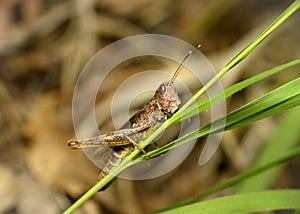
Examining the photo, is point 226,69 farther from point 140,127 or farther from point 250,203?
point 140,127

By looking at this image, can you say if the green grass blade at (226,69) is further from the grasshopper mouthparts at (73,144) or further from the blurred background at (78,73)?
the blurred background at (78,73)

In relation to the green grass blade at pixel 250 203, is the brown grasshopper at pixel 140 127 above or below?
above

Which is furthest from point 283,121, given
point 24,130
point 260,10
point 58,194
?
point 260,10

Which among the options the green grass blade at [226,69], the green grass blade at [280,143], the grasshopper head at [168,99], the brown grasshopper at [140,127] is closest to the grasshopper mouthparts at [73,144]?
the brown grasshopper at [140,127]

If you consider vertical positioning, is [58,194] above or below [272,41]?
below

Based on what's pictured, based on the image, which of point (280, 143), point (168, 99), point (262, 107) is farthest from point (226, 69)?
point (280, 143)

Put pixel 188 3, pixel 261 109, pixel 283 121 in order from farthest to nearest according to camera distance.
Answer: pixel 188 3 → pixel 283 121 → pixel 261 109

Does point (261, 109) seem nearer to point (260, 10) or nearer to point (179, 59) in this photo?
point (179, 59)
